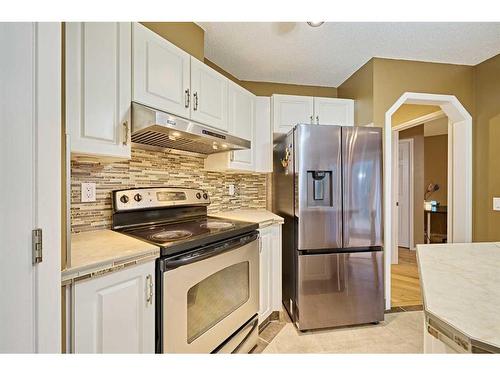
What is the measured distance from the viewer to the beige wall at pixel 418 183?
4379 millimetres

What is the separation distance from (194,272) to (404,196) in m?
4.60

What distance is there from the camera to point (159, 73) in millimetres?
1415

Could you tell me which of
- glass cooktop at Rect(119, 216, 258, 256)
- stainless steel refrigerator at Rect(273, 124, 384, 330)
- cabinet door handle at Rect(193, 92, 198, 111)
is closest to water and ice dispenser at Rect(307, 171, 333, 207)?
stainless steel refrigerator at Rect(273, 124, 384, 330)

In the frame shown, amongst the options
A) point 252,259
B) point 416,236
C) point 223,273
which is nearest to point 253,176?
point 252,259

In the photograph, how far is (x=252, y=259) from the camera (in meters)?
1.68

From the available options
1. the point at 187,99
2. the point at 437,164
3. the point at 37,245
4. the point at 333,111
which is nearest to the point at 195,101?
the point at 187,99

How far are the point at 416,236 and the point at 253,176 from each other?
364 cm

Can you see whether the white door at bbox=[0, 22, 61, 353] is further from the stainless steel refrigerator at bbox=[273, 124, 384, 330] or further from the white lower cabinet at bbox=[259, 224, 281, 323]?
the stainless steel refrigerator at bbox=[273, 124, 384, 330]

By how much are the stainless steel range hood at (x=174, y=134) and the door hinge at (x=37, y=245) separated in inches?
28.8

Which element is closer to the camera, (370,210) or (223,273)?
(223,273)

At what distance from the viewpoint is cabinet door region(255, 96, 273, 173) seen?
244 centimetres

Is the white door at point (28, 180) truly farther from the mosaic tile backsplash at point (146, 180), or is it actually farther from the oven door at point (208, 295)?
the mosaic tile backsplash at point (146, 180)

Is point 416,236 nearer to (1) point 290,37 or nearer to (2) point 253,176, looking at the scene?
(2) point 253,176

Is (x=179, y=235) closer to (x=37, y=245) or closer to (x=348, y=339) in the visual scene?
(x=37, y=245)
